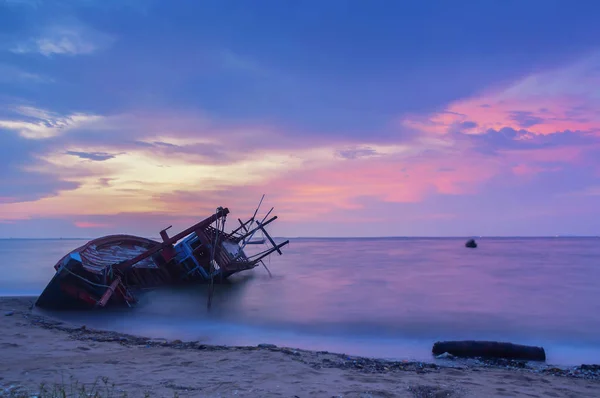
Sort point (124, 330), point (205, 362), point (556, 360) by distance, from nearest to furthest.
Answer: point (205, 362)
point (556, 360)
point (124, 330)

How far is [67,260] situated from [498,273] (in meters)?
36.0

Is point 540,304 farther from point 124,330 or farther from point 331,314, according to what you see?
point 124,330

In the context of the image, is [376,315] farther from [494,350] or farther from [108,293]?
[108,293]

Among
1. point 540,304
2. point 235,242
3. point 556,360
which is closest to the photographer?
point 556,360

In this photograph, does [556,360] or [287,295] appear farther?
[287,295]

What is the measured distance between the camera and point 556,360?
12859mm

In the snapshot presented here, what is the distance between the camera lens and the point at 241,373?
873cm

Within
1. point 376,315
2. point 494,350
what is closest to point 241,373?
point 494,350

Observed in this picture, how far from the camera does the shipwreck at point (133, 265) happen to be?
1895 cm

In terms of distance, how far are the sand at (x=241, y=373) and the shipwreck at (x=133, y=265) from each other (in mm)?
6947

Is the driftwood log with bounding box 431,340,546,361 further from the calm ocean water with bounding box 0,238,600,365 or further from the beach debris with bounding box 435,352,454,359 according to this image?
the calm ocean water with bounding box 0,238,600,365

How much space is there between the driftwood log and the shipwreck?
12542mm

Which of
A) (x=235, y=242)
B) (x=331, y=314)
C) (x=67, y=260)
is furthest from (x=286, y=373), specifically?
(x=235, y=242)

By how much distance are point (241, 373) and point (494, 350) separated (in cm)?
719
